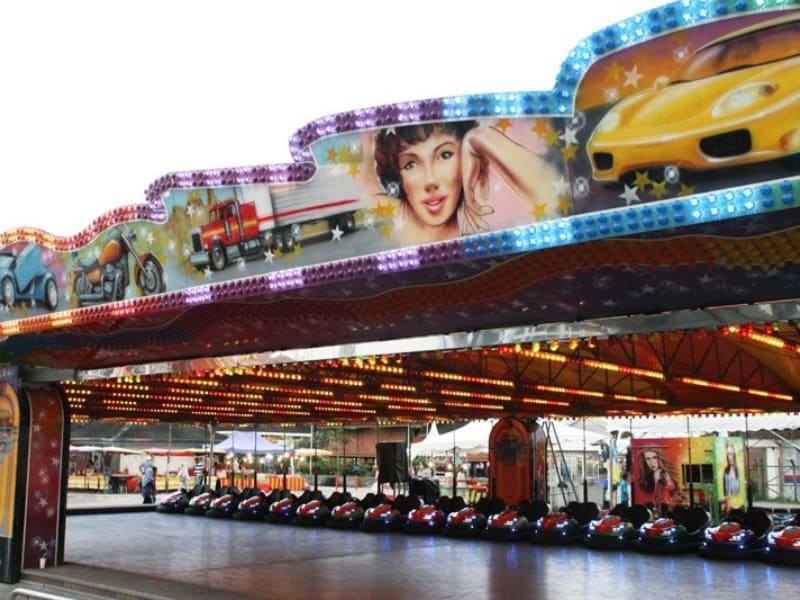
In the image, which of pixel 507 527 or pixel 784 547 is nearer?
pixel 784 547

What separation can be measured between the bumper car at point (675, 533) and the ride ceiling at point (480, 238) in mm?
2853

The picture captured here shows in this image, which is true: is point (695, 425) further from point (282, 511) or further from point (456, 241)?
point (456, 241)

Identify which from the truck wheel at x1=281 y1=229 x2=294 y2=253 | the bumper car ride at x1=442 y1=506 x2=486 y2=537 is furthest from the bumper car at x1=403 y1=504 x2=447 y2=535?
the truck wheel at x1=281 y1=229 x2=294 y2=253

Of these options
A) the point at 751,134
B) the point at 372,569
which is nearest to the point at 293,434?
the point at 372,569

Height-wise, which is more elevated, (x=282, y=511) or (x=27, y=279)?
(x=27, y=279)

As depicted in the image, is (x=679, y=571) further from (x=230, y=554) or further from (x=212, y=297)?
(x=212, y=297)

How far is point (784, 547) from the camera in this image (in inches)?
385

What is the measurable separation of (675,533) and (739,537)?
0.85 metres

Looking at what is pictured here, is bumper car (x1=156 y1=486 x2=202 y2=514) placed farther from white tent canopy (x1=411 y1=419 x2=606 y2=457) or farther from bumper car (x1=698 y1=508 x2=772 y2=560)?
bumper car (x1=698 y1=508 x2=772 y2=560)

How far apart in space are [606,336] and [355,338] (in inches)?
97.4

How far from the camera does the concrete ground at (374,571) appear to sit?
786 cm

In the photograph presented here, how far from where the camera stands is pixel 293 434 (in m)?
36.3

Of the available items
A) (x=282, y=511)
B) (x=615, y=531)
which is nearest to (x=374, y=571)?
(x=615, y=531)

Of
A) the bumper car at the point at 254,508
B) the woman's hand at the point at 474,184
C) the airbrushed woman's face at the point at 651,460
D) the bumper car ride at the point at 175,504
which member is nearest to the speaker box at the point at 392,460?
the bumper car at the point at 254,508
